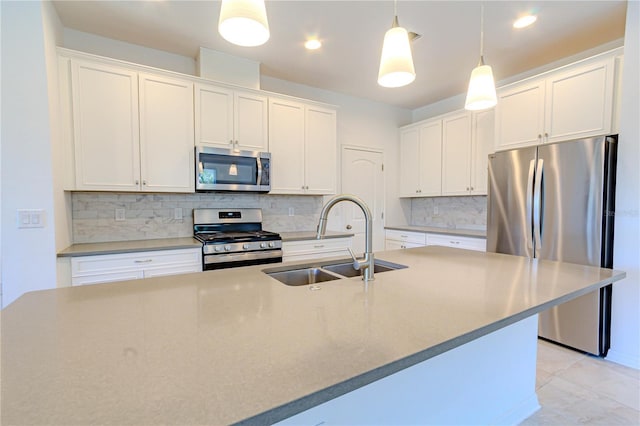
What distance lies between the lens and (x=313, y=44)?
2.85 m

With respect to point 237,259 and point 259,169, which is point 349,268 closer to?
point 237,259

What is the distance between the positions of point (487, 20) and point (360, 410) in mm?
2927

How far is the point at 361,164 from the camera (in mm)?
4391

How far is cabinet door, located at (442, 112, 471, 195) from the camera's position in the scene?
12.4ft

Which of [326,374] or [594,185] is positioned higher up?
[594,185]

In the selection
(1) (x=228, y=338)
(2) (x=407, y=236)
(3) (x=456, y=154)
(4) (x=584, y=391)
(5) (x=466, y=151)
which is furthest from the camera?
(2) (x=407, y=236)

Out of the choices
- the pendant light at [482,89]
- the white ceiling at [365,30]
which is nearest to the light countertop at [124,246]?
the white ceiling at [365,30]

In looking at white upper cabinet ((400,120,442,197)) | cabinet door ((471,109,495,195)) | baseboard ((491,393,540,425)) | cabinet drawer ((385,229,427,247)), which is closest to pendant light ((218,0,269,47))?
baseboard ((491,393,540,425))

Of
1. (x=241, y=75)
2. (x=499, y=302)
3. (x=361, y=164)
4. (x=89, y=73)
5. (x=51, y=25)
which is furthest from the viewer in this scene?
(x=361, y=164)

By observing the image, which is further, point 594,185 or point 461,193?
point 461,193

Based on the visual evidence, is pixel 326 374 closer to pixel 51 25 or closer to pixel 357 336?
pixel 357 336

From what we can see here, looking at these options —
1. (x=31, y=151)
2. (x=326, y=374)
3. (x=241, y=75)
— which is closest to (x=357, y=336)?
(x=326, y=374)

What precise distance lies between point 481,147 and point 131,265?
12.6 feet

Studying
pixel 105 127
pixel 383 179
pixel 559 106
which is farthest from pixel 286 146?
pixel 559 106
